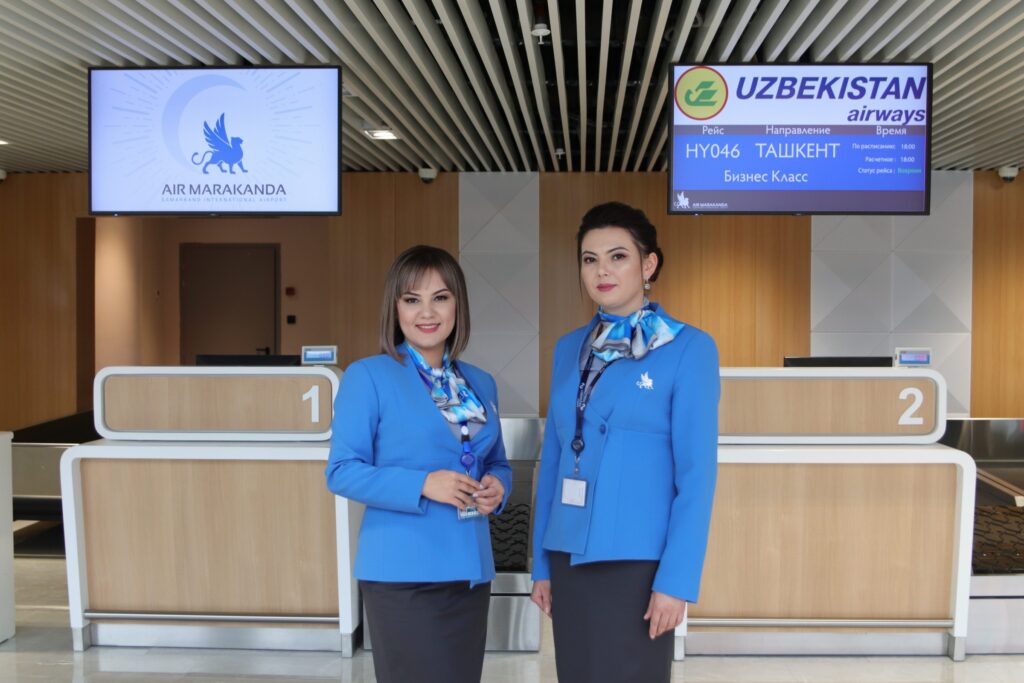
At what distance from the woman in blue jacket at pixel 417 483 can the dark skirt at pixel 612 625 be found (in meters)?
0.23

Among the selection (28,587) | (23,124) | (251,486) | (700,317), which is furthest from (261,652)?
(700,317)

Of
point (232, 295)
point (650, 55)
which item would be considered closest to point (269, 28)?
point (650, 55)

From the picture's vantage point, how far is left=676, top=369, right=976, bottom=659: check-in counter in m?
3.70

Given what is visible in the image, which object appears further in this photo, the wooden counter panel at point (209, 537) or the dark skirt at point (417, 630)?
the wooden counter panel at point (209, 537)

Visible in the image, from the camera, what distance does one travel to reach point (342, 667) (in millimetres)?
3637

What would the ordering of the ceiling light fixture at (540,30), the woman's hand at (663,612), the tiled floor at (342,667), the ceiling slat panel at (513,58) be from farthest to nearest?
the ceiling light fixture at (540,30)
the ceiling slat panel at (513,58)
the tiled floor at (342,667)
the woman's hand at (663,612)

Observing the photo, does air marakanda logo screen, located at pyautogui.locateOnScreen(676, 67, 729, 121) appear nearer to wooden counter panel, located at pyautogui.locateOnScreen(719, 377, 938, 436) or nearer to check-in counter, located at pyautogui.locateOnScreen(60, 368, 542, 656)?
wooden counter panel, located at pyautogui.locateOnScreen(719, 377, 938, 436)

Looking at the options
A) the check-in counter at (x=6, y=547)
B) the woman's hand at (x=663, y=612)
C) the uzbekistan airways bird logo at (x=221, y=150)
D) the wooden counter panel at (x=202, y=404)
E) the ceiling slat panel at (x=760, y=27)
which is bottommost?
the check-in counter at (x=6, y=547)

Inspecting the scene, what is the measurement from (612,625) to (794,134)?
3.06 metres

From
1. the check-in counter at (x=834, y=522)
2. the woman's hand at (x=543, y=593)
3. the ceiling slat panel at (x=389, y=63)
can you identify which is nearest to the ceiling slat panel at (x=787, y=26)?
the check-in counter at (x=834, y=522)

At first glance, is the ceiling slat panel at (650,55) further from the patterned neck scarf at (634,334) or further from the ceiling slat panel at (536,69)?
the patterned neck scarf at (634,334)

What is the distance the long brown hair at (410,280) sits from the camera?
1900 millimetres

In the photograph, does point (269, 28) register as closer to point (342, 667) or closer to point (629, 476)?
point (342, 667)

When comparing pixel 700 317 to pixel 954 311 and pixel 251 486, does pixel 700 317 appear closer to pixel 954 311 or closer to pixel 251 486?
pixel 954 311
